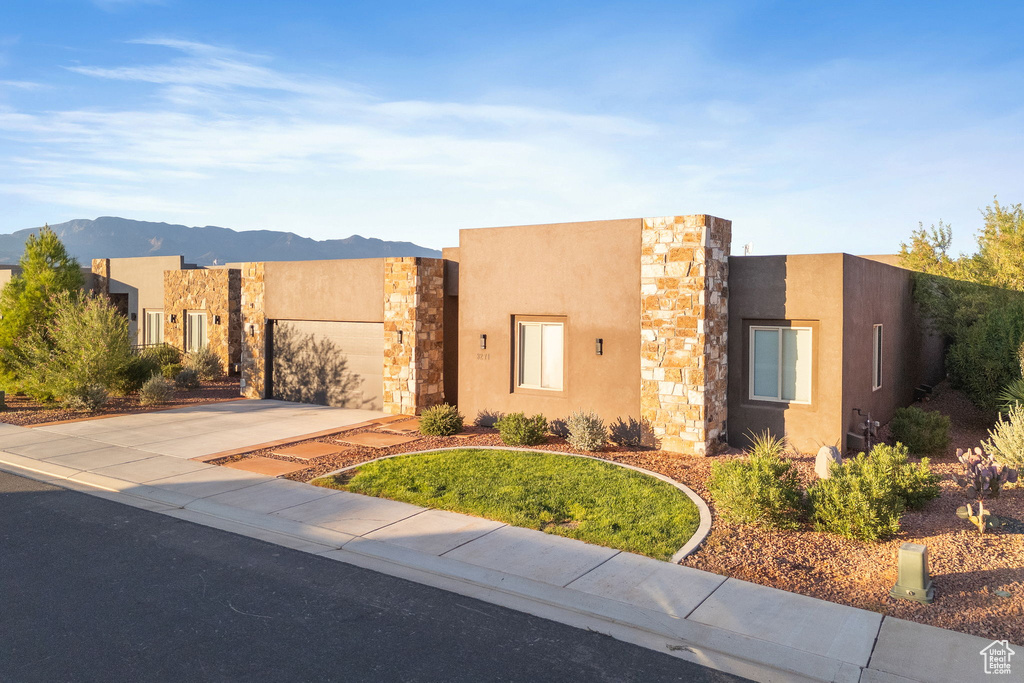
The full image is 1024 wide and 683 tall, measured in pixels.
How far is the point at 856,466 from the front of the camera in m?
8.26

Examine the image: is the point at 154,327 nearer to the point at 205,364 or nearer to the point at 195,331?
the point at 195,331

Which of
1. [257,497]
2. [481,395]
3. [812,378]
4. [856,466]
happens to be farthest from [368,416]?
[856,466]

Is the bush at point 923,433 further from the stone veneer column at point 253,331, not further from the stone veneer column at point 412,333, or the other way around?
the stone veneer column at point 253,331

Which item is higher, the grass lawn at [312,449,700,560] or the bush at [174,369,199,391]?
the bush at [174,369,199,391]

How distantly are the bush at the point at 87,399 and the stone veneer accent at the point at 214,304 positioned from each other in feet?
19.9

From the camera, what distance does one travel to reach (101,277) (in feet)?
94.1

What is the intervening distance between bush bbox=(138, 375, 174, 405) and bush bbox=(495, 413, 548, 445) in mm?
10539

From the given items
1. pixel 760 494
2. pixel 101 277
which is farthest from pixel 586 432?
pixel 101 277

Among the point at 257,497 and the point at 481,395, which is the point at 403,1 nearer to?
the point at 481,395

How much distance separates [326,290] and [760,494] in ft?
43.7

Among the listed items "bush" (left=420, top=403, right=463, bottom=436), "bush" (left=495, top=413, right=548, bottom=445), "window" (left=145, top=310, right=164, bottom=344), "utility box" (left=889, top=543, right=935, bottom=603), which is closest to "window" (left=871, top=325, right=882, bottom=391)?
"bush" (left=495, top=413, right=548, bottom=445)

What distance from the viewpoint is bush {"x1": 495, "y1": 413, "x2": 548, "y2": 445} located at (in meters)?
12.9

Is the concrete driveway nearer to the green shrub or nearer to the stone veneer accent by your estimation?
the stone veneer accent

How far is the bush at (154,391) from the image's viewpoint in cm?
1802
